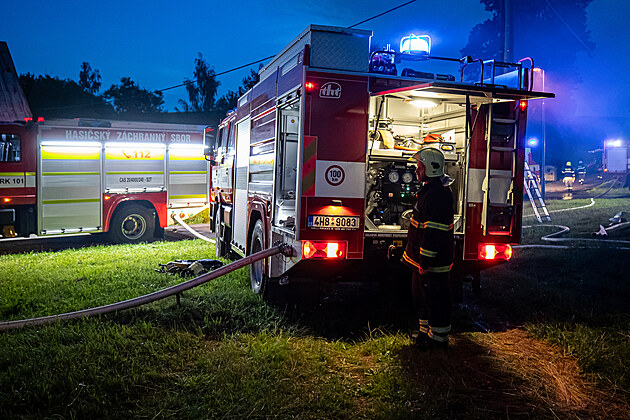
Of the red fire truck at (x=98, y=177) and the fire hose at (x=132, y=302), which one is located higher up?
the red fire truck at (x=98, y=177)

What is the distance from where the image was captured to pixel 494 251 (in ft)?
18.2

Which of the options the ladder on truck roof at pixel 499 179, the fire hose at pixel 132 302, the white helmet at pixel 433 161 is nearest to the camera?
the white helmet at pixel 433 161

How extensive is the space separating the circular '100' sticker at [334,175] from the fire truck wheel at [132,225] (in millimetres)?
8281

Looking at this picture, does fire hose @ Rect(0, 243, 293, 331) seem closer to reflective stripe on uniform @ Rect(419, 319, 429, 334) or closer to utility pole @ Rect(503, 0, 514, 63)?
reflective stripe on uniform @ Rect(419, 319, 429, 334)

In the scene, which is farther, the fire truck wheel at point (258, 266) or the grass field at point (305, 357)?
the fire truck wheel at point (258, 266)

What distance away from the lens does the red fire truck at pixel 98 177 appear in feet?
34.8

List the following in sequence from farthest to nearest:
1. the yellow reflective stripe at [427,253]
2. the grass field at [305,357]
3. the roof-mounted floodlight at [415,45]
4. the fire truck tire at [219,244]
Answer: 1. the fire truck tire at [219,244]
2. the roof-mounted floodlight at [415,45]
3. the yellow reflective stripe at [427,253]
4. the grass field at [305,357]

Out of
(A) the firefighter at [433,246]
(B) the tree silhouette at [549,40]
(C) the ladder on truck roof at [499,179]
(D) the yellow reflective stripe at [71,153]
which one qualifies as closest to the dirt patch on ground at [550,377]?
(A) the firefighter at [433,246]

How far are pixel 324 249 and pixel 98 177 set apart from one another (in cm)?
818

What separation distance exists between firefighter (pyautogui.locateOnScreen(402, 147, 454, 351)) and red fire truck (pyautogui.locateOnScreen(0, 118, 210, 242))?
28.7 ft

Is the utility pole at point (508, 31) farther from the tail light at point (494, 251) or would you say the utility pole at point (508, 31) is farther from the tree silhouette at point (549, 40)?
the tail light at point (494, 251)

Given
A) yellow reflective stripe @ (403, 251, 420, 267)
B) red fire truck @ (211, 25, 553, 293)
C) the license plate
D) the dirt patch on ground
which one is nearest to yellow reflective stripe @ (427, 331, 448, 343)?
the dirt patch on ground

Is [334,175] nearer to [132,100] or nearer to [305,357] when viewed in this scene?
[305,357]

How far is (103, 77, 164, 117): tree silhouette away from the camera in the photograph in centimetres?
4528
